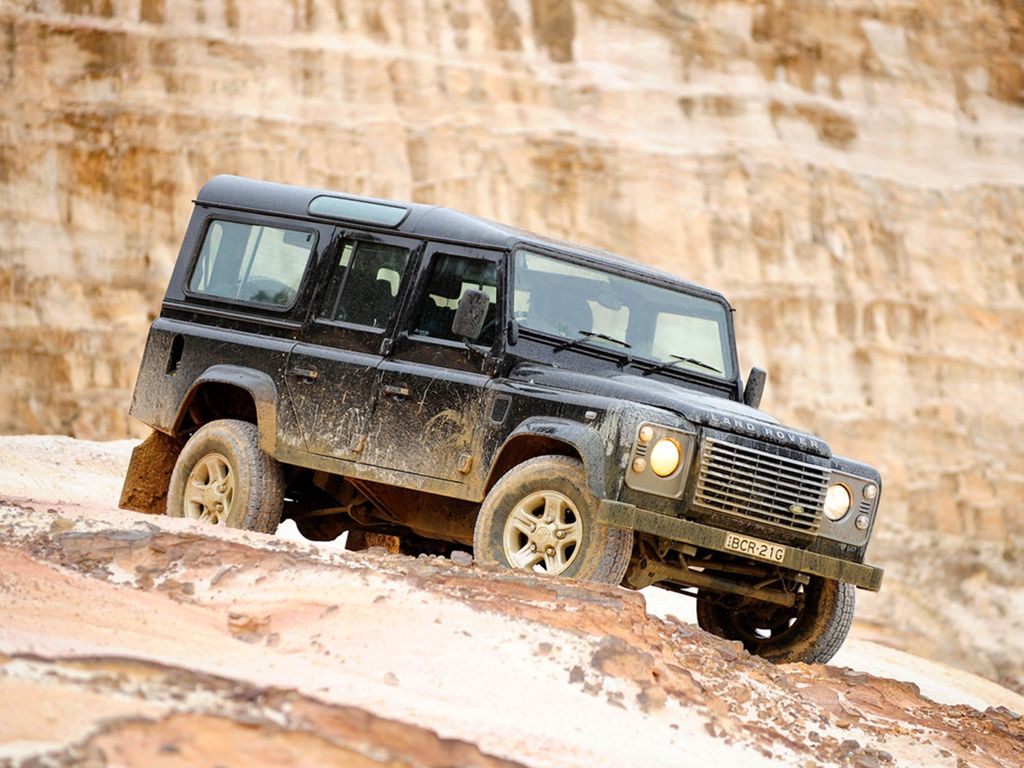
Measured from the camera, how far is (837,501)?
347 inches

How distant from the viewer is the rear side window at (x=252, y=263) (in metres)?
10.2

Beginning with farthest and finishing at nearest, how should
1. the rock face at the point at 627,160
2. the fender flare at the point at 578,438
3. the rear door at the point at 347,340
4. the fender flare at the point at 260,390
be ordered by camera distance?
1. the rock face at the point at 627,160
2. the fender flare at the point at 260,390
3. the rear door at the point at 347,340
4. the fender flare at the point at 578,438

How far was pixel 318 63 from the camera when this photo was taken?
3036 centimetres

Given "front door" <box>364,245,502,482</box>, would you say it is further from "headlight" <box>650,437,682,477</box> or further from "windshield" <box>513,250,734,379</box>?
"headlight" <box>650,437,682,477</box>

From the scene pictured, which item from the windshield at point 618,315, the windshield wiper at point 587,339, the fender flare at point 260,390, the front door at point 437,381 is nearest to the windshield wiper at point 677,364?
the windshield at point 618,315

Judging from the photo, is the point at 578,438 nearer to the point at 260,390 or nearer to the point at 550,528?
the point at 550,528

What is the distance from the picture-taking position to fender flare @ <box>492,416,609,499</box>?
8.07 m

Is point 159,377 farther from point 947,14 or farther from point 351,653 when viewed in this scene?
point 947,14

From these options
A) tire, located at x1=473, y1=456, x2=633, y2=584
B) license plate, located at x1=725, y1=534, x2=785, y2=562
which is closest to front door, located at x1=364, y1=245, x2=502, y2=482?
tire, located at x1=473, y1=456, x2=633, y2=584

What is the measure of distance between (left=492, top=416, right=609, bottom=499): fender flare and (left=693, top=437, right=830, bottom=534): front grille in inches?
20.5

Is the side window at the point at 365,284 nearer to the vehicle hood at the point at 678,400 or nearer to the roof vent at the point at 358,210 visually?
the roof vent at the point at 358,210

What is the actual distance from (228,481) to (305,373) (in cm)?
89

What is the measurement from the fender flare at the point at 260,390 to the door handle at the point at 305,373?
17 centimetres

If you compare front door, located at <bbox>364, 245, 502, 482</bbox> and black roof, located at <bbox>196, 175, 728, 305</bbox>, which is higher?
black roof, located at <bbox>196, 175, 728, 305</bbox>
